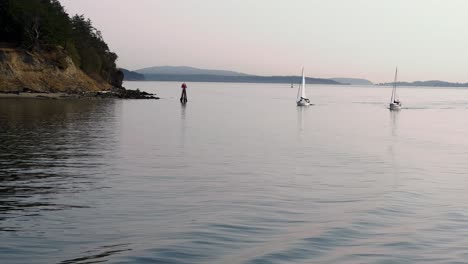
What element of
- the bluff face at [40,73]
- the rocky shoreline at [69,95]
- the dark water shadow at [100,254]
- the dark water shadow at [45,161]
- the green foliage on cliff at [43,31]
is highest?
the green foliage on cliff at [43,31]

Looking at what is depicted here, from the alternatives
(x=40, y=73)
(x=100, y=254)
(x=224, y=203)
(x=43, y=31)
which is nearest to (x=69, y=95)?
(x=40, y=73)

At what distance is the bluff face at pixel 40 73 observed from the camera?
3413 inches

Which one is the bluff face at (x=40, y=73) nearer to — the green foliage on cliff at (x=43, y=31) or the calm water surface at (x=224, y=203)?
the green foliage on cliff at (x=43, y=31)

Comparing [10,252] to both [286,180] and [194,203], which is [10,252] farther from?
[286,180]

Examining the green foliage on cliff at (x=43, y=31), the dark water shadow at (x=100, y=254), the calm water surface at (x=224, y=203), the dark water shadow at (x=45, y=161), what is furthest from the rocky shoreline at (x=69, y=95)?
the dark water shadow at (x=100, y=254)

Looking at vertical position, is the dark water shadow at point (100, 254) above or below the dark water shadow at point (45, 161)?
above

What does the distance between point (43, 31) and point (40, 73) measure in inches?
415

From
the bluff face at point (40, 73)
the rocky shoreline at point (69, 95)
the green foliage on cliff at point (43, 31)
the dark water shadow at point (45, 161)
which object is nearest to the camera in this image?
the dark water shadow at point (45, 161)

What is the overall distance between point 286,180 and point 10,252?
12203mm

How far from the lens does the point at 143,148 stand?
3095cm

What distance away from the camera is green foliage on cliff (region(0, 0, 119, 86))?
3809 inches

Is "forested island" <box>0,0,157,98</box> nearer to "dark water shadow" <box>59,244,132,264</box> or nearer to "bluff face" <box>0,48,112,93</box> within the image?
"bluff face" <box>0,48,112,93</box>

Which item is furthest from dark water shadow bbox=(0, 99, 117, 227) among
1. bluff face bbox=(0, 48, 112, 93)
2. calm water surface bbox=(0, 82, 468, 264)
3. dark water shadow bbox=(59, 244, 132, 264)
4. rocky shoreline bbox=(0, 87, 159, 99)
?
bluff face bbox=(0, 48, 112, 93)

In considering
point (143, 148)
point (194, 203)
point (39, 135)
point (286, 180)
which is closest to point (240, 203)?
point (194, 203)
